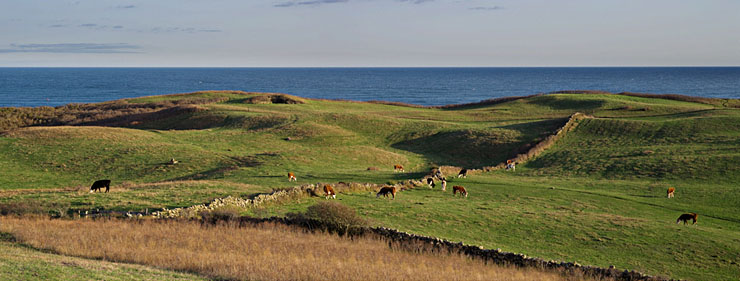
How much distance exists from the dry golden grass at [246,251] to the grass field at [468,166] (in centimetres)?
328

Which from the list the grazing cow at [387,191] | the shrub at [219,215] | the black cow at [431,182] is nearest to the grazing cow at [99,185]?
the shrub at [219,215]

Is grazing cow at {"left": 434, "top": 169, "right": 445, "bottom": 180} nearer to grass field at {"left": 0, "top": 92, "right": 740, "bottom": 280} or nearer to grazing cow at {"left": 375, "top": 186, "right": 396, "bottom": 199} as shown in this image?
grass field at {"left": 0, "top": 92, "right": 740, "bottom": 280}

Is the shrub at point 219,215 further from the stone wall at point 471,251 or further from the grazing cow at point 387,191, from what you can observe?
the grazing cow at point 387,191

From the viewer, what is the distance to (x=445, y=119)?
7550 centimetres

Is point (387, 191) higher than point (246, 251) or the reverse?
the reverse

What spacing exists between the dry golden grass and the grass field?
3.28 meters

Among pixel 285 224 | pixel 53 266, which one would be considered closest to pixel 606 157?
pixel 285 224

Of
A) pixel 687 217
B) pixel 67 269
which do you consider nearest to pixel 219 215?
pixel 67 269

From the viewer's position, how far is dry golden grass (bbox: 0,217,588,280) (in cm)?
1570

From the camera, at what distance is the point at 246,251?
18328 millimetres

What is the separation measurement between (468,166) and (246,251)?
33.6 meters

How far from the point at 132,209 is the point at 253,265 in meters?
11.7

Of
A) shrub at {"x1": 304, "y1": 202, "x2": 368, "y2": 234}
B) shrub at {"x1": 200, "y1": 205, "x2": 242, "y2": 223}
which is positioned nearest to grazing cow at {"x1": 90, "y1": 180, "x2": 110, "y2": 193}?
shrub at {"x1": 200, "y1": 205, "x2": 242, "y2": 223}

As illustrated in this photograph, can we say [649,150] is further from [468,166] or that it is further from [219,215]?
[219,215]
